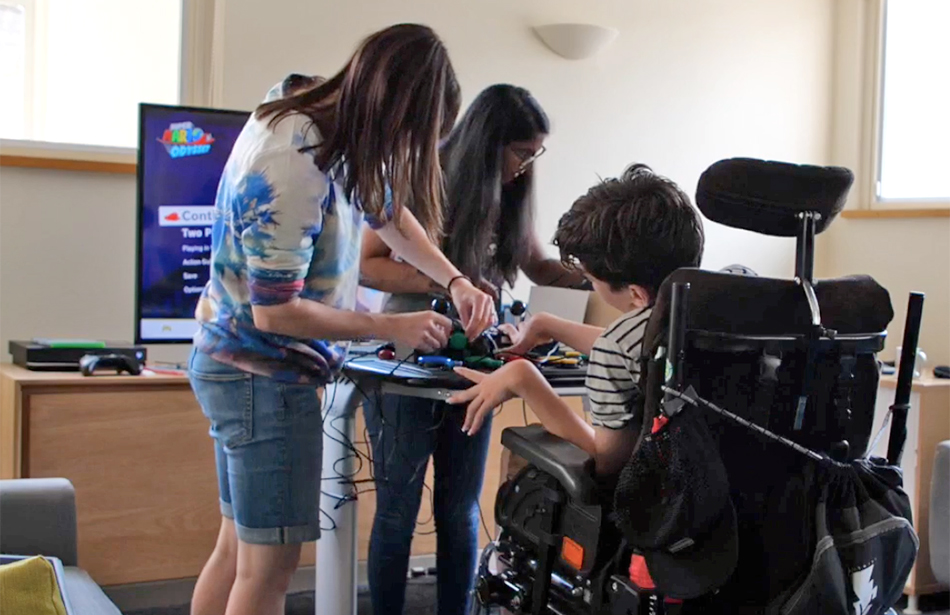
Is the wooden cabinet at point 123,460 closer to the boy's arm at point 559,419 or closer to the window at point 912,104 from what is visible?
the boy's arm at point 559,419

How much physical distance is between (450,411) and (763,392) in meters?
0.76

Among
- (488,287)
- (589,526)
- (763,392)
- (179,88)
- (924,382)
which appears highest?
(179,88)

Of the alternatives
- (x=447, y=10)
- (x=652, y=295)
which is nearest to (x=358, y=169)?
(x=652, y=295)

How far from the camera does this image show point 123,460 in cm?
244

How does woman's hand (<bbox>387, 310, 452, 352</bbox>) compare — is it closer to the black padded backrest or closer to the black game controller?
the black padded backrest

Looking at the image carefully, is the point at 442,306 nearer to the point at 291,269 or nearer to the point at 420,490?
the point at 420,490

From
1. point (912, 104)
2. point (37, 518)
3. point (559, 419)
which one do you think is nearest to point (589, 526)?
point (559, 419)

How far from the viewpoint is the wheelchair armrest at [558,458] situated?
1.38 m

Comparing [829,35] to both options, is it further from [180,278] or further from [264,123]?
[264,123]

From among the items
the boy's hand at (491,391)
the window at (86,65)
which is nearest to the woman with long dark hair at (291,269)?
the boy's hand at (491,391)

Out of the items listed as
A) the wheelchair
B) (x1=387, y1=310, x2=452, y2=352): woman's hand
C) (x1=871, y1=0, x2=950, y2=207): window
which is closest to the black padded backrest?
the wheelchair

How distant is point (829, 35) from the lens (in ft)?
13.1

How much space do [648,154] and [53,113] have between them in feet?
6.69

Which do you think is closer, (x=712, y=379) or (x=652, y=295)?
(x=712, y=379)
